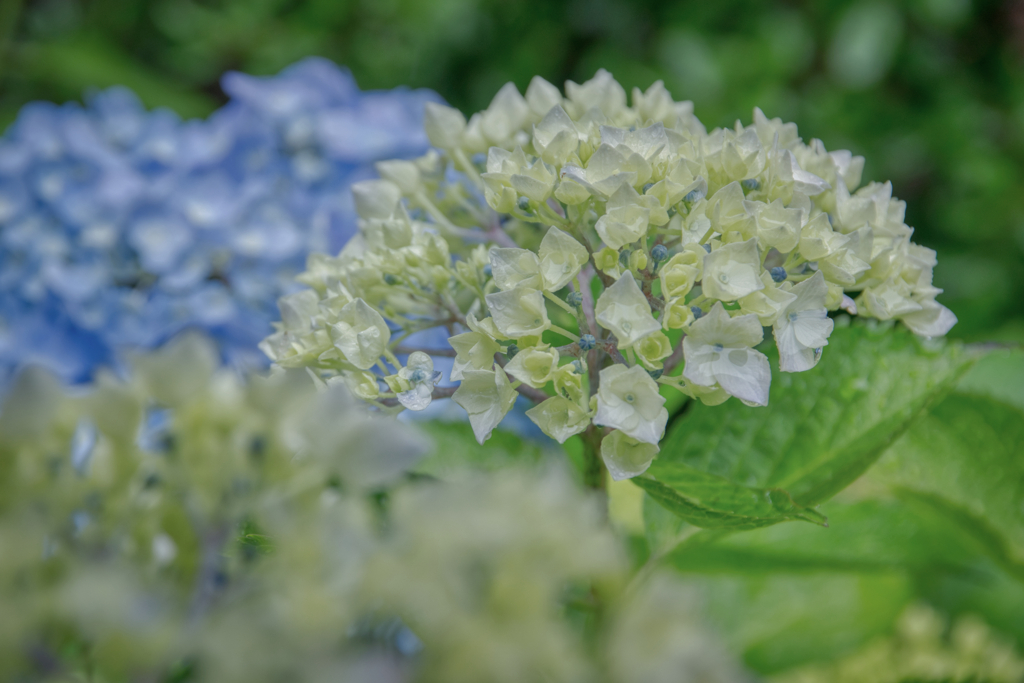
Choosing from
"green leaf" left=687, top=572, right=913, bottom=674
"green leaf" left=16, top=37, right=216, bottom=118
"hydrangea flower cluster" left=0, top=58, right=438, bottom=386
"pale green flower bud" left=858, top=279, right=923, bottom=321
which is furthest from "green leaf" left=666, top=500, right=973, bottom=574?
"green leaf" left=16, top=37, right=216, bottom=118

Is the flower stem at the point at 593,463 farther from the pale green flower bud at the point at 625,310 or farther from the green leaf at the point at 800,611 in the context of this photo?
the green leaf at the point at 800,611

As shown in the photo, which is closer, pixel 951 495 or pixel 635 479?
pixel 635 479

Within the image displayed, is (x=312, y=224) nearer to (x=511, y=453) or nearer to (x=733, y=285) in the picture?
(x=511, y=453)

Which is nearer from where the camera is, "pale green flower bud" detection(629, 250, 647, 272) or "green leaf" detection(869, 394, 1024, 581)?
"pale green flower bud" detection(629, 250, 647, 272)

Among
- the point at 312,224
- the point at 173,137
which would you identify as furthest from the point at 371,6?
the point at 312,224

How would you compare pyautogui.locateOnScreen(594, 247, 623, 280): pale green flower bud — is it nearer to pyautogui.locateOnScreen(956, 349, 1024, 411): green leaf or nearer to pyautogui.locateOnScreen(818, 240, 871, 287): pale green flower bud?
pyautogui.locateOnScreen(818, 240, 871, 287): pale green flower bud

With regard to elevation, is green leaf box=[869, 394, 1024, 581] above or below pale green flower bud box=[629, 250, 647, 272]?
below

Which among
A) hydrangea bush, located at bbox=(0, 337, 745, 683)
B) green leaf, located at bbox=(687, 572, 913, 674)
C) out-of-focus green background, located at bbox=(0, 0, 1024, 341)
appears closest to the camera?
hydrangea bush, located at bbox=(0, 337, 745, 683)
